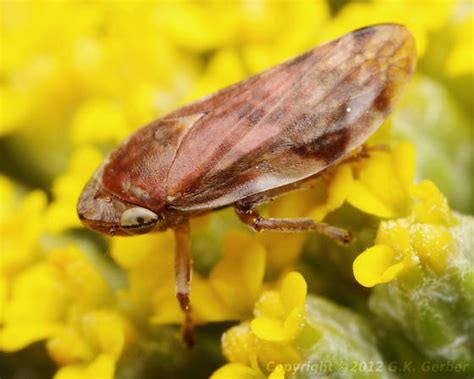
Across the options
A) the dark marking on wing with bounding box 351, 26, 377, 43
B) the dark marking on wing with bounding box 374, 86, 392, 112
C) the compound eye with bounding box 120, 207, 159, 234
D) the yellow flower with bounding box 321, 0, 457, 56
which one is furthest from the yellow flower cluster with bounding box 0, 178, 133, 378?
the yellow flower with bounding box 321, 0, 457, 56

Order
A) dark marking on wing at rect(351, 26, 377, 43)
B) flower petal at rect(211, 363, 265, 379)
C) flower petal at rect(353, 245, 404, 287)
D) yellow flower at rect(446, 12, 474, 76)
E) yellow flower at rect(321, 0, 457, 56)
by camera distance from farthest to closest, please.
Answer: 1. yellow flower at rect(321, 0, 457, 56)
2. yellow flower at rect(446, 12, 474, 76)
3. dark marking on wing at rect(351, 26, 377, 43)
4. flower petal at rect(211, 363, 265, 379)
5. flower petal at rect(353, 245, 404, 287)

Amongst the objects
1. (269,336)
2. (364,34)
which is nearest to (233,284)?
(269,336)

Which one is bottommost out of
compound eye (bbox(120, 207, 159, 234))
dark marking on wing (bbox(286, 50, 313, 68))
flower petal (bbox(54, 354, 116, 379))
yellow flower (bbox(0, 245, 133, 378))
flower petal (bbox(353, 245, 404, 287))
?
flower petal (bbox(54, 354, 116, 379))

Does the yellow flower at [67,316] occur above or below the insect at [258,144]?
below

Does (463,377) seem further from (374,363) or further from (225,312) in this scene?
(225,312)

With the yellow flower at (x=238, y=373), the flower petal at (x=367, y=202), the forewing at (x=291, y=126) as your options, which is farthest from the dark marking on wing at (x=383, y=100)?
the yellow flower at (x=238, y=373)

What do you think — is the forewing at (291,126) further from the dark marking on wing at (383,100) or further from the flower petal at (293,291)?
the flower petal at (293,291)

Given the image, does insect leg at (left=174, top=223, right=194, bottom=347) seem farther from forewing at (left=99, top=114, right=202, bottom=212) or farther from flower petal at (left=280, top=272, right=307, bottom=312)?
flower petal at (left=280, top=272, right=307, bottom=312)
